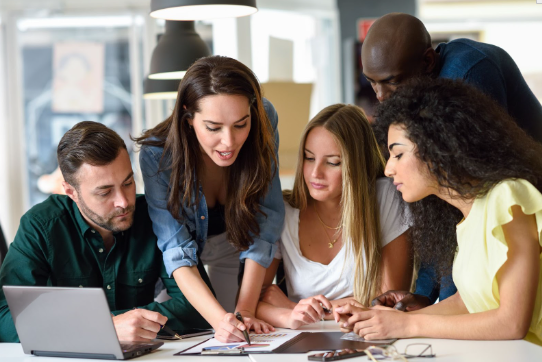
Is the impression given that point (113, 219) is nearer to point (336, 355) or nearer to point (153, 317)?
point (153, 317)

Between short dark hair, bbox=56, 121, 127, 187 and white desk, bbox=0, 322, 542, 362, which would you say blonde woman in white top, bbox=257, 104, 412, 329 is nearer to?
white desk, bbox=0, 322, 542, 362

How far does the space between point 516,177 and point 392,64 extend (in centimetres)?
59

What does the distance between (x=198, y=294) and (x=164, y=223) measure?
0.25 metres

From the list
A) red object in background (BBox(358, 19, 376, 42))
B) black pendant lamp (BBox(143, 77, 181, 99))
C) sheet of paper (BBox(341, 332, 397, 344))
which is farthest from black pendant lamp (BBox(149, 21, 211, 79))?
red object in background (BBox(358, 19, 376, 42))

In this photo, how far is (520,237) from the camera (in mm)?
1501

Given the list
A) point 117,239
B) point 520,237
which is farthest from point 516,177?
point 117,239

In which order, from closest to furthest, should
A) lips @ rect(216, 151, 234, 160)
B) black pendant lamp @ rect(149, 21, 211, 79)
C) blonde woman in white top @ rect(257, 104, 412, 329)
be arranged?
1. lips @ rect(216, 151, 234, 160)
2. blonde woman in white top @ rect(257, 104, 412, 329)
3. black pendant lamp @ rect(149, 21, 211, 79)

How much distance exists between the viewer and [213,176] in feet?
6.98

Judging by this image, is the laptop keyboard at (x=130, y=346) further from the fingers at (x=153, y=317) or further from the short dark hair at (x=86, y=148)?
the short dark hair at (x=86, y=148)

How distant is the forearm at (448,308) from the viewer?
1.76 m

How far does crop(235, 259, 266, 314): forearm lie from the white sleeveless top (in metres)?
0.19

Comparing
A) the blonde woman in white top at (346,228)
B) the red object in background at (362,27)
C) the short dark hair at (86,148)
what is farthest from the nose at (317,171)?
the red object in background at (362,27)

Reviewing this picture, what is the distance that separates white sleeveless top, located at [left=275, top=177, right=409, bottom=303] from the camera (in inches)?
83.5

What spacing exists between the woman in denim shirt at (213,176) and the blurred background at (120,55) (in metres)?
3.34
